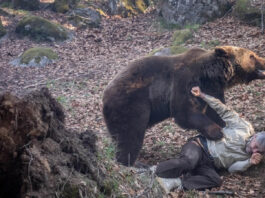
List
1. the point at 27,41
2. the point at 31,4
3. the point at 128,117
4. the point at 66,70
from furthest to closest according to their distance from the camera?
the point at 31,4, the point at 27,41, the point at 66,70, the point at 128,117

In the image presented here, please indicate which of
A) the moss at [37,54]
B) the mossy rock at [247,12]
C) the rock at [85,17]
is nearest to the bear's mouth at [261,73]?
the mossy rock at [247,12]

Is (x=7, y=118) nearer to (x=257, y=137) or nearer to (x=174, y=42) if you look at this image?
(x=257, y=137)

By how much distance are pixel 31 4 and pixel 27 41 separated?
4018mm

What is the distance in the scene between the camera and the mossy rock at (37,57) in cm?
1384

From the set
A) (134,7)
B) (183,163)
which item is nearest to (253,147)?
(183,163)

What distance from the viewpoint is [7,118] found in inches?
126

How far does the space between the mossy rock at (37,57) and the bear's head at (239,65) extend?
8.27 metres

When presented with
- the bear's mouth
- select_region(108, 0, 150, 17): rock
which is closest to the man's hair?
the bear's mouth

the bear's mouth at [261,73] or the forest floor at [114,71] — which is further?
the bear's mouth at [261,73]

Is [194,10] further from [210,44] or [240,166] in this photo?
[240,166]

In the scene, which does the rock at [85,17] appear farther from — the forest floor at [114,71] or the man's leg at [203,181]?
the man's leg at [203,181]

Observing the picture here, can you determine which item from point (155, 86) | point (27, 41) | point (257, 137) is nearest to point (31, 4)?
point (27, 41)

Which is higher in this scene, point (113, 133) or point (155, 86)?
point (155, 86)

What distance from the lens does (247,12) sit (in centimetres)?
1464
